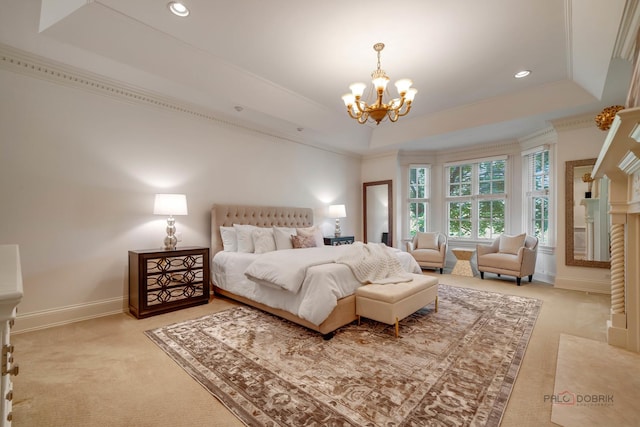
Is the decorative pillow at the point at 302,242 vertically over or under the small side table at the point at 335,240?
over

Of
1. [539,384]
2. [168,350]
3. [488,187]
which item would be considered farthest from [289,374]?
[488,187]

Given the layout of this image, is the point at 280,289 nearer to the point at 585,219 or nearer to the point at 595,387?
the point at 595,387

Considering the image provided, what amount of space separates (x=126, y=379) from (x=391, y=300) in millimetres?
2128

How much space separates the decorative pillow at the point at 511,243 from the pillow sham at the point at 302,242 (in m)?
3.54

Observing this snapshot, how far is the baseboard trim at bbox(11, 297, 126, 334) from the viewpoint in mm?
2746

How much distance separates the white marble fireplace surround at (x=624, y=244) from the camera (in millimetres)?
2273

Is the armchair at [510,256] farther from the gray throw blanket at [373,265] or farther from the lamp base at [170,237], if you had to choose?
the lamp base at [170,237]

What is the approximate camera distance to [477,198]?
6184 mm

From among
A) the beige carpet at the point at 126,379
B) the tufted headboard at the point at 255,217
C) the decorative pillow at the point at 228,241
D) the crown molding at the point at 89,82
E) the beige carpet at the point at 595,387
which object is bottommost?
the beige carpet at the point at 126,379

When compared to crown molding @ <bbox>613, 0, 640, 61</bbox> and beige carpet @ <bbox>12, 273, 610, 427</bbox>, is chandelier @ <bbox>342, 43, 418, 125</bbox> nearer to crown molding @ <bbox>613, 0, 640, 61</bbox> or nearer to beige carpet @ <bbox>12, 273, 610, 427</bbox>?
crown molding @ <bbox>613, 0, 640, 61</bbox>

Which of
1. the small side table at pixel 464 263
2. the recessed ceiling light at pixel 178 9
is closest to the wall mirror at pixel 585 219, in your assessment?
the small side table at pixel 464 263

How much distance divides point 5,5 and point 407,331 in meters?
4.43

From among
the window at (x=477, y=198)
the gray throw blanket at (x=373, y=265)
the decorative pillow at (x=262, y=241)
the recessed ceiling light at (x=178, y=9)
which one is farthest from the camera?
the window at (x=477, y=198)

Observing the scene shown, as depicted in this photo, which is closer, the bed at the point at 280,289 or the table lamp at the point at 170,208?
the bed at the point at 280,289
